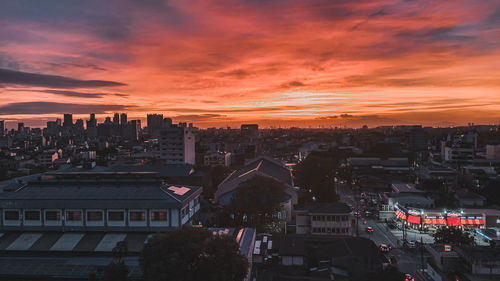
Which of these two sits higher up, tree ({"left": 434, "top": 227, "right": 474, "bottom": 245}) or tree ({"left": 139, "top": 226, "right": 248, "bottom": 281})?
tree ({"left": 139, "top": 226, "right": 248, "bottom": 281})

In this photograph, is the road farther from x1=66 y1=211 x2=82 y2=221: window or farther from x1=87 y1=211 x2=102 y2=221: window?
x1=66 y1=211 x2=82 y2=221: window

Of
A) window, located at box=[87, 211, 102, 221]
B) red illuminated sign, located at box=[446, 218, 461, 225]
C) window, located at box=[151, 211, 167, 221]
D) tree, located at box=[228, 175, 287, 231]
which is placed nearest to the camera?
window, located at box=[151, 211, 167, 221]

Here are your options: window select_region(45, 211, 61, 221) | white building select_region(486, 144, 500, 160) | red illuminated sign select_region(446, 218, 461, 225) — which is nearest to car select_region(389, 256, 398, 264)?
red illuminated sign select_region(446, 218, 461, 225)

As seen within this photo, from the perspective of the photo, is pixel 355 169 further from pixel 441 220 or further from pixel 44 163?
pixel 44 163

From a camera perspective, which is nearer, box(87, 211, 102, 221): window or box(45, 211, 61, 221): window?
box(87, 211, 102, 221): window

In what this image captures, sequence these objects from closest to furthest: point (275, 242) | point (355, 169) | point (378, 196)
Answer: point (275, 242) < point (378, 196) < point (355, 169)

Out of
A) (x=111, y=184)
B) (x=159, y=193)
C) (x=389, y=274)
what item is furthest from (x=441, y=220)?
(x=111, y=184)

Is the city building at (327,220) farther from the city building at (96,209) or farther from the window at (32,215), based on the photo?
the window at (32,215)

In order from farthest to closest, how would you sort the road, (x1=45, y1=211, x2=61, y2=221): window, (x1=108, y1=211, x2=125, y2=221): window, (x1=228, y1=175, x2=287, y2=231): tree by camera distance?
(x1=228, y1=175, x2=287, y2=231): tree
the road
(x1=45, y1=211, x2=61, y2=221): window
(x1=108, y1=211, x2=125, y2=221): window
